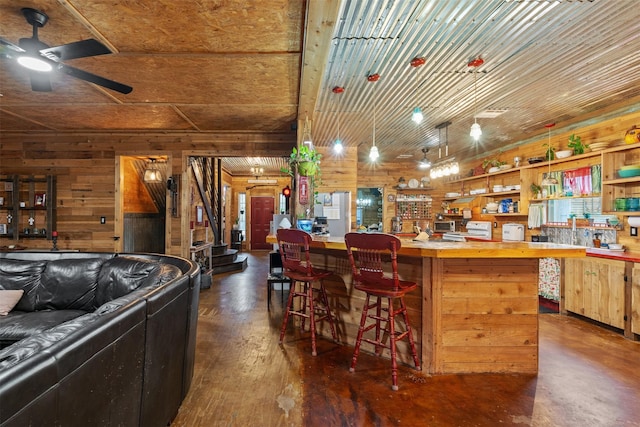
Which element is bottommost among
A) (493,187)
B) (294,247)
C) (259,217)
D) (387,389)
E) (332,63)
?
(387,389)

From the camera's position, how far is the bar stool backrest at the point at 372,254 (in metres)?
A: 2.22

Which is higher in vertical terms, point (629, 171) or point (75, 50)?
point (75, 50)

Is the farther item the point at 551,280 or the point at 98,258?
the point at 551,280

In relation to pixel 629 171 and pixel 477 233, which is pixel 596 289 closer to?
pixel 629 171

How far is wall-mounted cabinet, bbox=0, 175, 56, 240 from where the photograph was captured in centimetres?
522

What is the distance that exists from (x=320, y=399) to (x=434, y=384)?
2.84 feet

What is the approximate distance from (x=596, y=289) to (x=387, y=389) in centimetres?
296

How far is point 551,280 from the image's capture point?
4238 millimetres

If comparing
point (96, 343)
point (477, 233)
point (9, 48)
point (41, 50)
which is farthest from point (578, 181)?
point (9, 48)

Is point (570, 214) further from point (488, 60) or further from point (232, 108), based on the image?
point (232, 108)

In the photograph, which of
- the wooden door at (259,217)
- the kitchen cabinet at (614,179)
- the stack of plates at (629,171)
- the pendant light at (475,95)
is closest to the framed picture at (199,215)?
the wooden door at (259,217)

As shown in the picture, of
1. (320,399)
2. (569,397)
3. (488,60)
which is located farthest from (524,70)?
(320,399)

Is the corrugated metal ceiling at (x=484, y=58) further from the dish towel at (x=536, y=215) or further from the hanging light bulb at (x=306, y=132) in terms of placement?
the dish towel at (x=536, y=215)

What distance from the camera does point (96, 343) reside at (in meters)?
1.01
